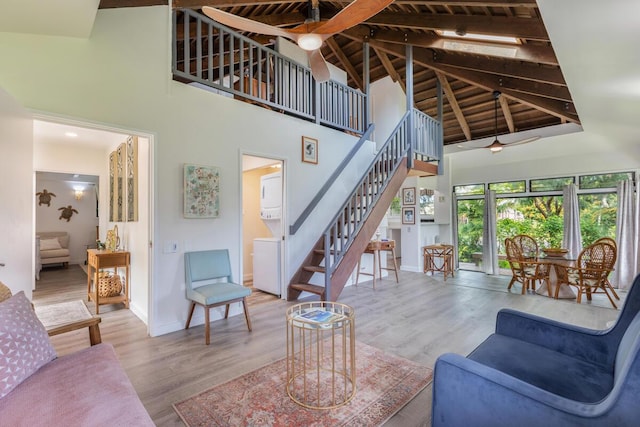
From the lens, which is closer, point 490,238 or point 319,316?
point 319,316

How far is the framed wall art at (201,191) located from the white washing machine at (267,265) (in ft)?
4.31

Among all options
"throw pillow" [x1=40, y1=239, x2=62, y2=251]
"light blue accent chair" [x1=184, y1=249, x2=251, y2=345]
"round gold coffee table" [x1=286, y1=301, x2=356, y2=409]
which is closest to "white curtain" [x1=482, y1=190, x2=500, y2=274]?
"round gold coffee table" [x1=286, y1=301, x2=356, y2=409]

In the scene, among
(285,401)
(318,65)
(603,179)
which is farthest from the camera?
(603,179)

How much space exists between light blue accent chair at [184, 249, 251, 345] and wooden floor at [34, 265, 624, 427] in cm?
29

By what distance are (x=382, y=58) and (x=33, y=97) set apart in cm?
608

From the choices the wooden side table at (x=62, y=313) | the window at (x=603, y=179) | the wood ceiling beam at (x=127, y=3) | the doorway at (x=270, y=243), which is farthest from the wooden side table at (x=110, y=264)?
the window at (x=603, y=179)

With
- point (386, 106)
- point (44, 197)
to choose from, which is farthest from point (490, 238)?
point (44, 197)

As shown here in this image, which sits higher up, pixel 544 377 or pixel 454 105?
pixel 454 105

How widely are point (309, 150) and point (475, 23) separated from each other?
2783 mm

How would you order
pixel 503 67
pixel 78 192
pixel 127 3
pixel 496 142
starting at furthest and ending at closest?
pixel 78 192 → pixel 496 142 → pixel 503 67 → pixel 127 3

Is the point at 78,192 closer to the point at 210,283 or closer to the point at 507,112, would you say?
the point at 210,283

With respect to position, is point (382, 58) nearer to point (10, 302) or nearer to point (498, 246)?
point (498, 246)

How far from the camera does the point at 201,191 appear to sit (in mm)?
3660

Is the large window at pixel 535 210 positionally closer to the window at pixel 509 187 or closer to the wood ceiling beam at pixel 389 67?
the window at pixel 509 187
